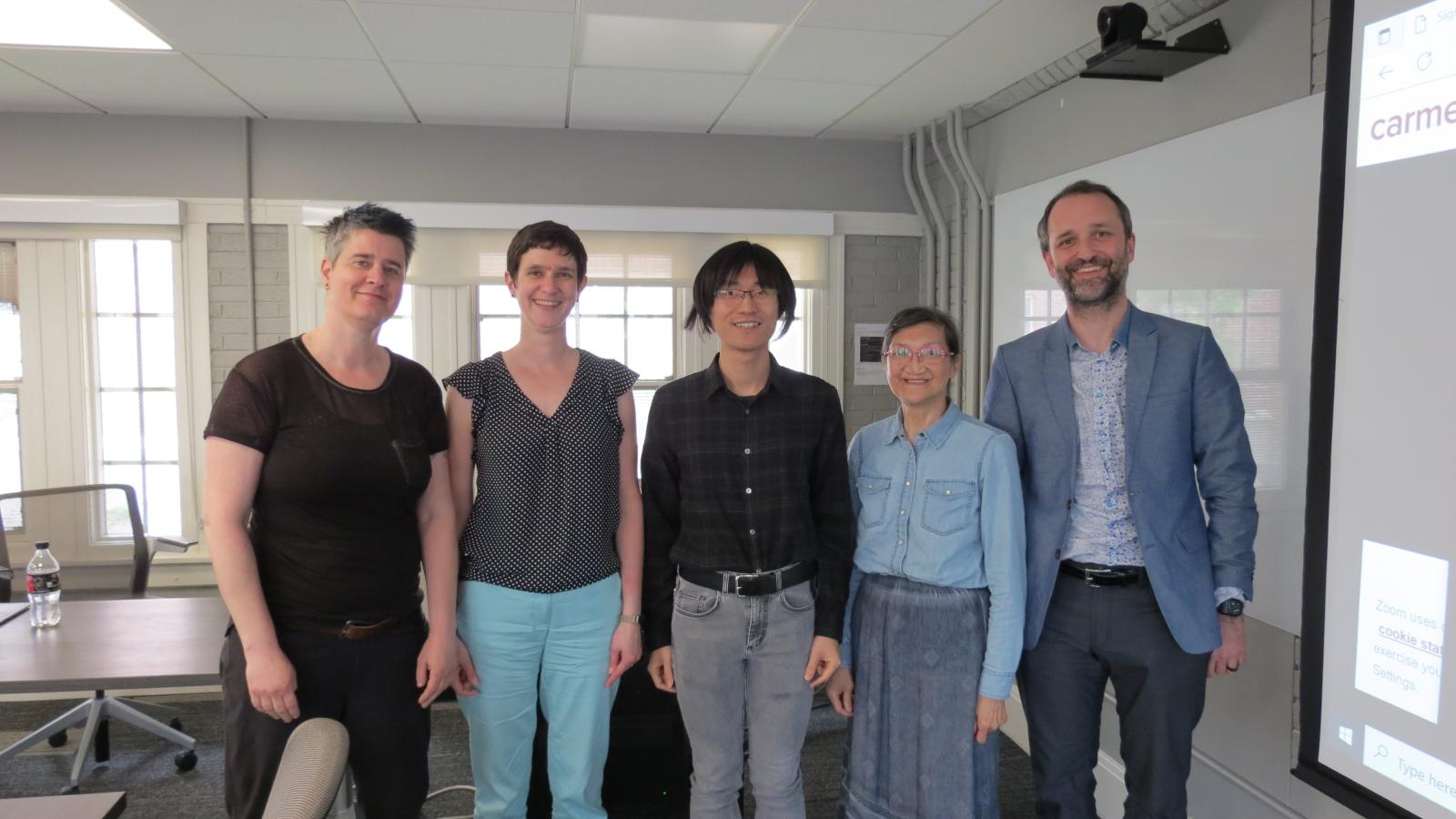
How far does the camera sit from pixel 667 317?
462cm

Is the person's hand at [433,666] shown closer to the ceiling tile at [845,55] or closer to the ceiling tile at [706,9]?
the ceiling tile at [706,9]

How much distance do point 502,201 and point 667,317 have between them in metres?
0.99

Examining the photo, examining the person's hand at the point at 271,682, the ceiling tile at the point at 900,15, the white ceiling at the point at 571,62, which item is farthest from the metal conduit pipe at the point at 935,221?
the person's hand at the point at 271,682

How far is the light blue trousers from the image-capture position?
1868 millimetres

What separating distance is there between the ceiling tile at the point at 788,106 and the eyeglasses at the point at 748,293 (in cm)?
190

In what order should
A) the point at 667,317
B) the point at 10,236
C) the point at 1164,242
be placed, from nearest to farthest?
the point at 1164,242 < the point at 10,236 < the point at 667,317

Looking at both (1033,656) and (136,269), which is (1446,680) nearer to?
(1033,656)

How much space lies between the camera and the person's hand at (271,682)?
1.60 metres

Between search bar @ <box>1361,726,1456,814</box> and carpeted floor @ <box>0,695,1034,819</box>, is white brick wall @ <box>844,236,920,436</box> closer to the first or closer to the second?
carpeted floor @ <box>0,695,1034,819</box>

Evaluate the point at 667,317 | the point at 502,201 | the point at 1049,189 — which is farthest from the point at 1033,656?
the point at 502,201

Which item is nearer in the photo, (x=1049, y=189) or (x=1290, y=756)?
(x=1290, y=756)

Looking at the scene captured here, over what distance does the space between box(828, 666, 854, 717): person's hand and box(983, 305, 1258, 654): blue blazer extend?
0.42 m

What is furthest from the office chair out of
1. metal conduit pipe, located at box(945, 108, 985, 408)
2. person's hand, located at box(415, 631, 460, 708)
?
metal conduit pipe, located at box(945, 108, 985, 408)

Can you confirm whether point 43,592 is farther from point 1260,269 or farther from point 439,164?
point 1260,269
